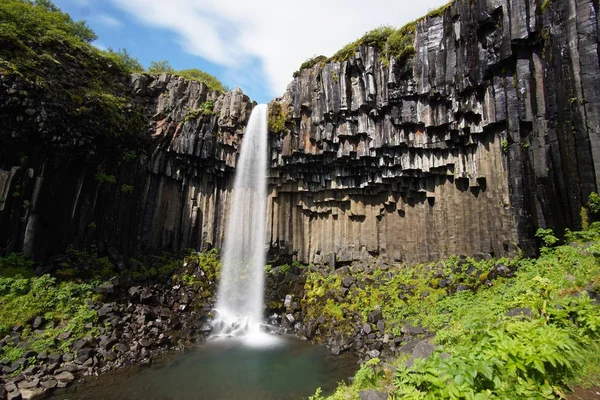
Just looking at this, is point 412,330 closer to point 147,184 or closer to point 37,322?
point 37,322

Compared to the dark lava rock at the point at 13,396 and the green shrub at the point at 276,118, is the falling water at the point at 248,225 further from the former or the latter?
the dark lava rock at the point at 13,396

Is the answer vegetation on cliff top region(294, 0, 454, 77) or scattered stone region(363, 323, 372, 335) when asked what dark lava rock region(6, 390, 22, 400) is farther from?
vegetation on cliff top region(294, 0, 454, 77)

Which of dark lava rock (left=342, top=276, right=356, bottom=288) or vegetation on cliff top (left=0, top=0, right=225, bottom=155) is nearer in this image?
vegetation on cliff top (left=0, top=0, right=225, bottom=155)

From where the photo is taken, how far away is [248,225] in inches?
800

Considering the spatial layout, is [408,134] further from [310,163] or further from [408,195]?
[310,163]

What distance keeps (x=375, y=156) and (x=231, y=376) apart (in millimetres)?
11510

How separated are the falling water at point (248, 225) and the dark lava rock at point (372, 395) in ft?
42.9

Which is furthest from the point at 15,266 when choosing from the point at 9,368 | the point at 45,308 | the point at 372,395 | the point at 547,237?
the point at 547,237

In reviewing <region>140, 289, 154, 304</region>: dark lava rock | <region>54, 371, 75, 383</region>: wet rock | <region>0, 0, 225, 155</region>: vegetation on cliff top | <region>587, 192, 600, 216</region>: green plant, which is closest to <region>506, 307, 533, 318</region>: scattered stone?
<region>587, 192, 600, 216</region>: green plant

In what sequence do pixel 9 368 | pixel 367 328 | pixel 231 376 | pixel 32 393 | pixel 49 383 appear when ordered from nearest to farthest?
1. pixel 32 393
2. pixel 49 383
3. pixel 9 368
4. pixel 231 376
5. pixel 367 328

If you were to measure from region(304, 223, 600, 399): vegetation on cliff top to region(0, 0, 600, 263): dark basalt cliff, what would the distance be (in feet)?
4.66

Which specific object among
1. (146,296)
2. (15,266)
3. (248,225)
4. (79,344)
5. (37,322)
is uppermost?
(248,225)

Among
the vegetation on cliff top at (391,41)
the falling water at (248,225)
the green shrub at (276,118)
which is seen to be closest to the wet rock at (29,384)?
the falling water at (248,225)

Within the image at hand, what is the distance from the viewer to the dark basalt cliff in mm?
10969
